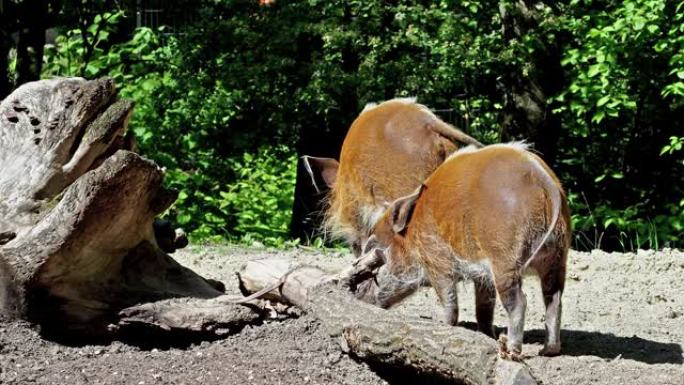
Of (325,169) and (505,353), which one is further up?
(505,353)

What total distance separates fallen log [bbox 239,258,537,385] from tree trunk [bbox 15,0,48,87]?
654 centimetres

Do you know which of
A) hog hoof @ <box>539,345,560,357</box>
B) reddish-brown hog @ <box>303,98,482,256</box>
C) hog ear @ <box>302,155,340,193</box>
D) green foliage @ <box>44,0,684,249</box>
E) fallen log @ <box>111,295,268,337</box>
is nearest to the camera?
fallen log @ <box>111,295,268,337</box>

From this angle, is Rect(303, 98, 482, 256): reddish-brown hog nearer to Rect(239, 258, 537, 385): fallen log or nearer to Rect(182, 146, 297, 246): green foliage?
Rect(239, 258, 537, 385): fallen log

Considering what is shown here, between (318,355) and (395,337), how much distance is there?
487 mm

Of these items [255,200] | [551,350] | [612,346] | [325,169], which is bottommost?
[255,200]

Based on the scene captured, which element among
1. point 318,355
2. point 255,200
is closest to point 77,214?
point 318,355

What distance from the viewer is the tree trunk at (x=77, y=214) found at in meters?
5.08

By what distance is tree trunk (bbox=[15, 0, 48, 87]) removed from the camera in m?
11.4

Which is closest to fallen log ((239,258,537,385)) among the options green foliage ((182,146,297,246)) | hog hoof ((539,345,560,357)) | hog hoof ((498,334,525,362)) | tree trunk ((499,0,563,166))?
hog hoof ((498,334,525,362))

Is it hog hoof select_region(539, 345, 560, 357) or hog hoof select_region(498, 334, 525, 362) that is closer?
hog hoof select_region(498, 334, 525, 362)

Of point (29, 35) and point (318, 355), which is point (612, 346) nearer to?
point (318, 355)

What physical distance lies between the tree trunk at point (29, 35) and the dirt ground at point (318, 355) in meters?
4.98

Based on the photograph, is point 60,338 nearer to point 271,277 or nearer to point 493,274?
point 271,277

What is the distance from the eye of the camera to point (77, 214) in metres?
5.04
